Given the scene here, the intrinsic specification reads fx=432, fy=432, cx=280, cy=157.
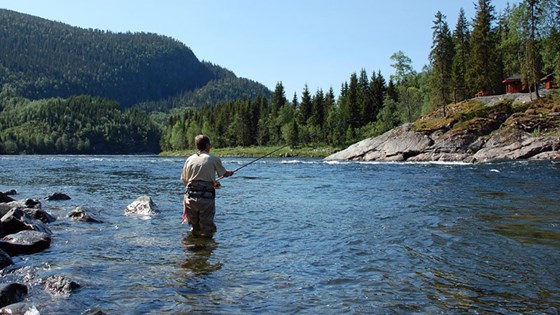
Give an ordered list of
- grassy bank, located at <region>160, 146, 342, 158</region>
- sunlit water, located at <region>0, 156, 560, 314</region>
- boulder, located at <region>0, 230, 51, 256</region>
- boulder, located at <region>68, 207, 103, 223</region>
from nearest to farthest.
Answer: sunlit water, located at <region>0, 156, 560, 314</region> → boulder, located at <region>0, 230, 51, 256</region> → boulder, located at <region>68, 207, 103, 223</region> → grassy bank, located at <region>160, 146, 342, 158</region>

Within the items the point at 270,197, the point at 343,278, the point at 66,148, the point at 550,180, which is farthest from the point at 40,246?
the point at 66,148

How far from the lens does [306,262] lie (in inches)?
343

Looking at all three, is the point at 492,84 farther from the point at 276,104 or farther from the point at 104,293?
the point at 104,293

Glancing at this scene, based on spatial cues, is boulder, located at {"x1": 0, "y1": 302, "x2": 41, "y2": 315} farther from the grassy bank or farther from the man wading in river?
the grassy bank

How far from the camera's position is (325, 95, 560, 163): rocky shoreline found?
1959 inches

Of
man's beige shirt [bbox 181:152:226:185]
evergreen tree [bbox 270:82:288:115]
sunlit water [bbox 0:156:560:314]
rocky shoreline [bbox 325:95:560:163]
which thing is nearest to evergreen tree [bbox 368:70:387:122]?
evergreen tree [bbox 270:82:288:115]

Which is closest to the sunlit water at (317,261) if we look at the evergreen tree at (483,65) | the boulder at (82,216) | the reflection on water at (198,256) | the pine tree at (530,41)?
the reflection on water at (198,256)

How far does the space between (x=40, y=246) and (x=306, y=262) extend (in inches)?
252

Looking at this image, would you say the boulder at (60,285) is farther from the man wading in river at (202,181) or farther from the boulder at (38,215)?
the boulder at (38,215)

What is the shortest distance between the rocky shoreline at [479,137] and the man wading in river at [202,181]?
4411 centimetres

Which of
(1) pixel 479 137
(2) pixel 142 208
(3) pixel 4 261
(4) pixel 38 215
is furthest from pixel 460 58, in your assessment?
(3) pixel 4 261

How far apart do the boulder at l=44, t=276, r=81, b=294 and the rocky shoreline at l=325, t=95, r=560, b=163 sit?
159ft

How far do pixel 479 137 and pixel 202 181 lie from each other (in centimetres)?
5354

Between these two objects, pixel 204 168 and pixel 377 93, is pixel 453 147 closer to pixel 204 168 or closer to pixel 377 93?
pixel 204 168
